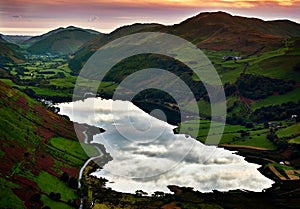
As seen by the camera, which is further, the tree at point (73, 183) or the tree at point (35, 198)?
the tree at point (73, 183)

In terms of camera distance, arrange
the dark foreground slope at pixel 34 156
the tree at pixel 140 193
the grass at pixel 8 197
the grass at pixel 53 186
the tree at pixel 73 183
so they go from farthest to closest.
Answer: the tree at pixel 73 183
the tree at pixel 140 193
the grass at pixel 53 186
the dark foreground slope at pixel 34 156
the grass at pixel 8 197

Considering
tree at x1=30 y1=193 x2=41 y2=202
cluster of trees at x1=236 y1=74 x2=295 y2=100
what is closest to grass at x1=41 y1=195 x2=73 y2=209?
tree at x1=30 y1=193 x2=41 y2=202

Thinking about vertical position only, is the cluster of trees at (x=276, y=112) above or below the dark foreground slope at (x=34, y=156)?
above

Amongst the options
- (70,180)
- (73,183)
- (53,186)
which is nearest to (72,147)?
(70,180)

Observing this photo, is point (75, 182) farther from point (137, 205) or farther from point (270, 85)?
point (270, 85)

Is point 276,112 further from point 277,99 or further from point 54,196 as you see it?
point 54,196

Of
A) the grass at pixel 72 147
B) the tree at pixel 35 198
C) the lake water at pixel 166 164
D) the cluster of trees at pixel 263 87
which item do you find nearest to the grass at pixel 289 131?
the lake water at pixel 166 164

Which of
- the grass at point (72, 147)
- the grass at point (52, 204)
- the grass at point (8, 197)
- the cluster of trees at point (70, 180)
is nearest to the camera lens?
the grass at point (8, 197)

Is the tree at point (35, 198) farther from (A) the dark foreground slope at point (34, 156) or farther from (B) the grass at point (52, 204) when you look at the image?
(B) the grass at point (52, 204)

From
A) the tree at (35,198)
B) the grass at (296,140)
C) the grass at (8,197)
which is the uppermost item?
the grass at (296,140)
